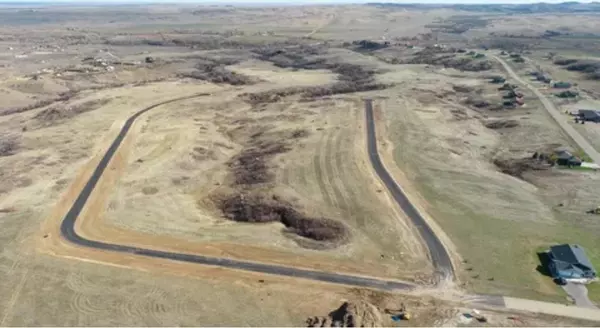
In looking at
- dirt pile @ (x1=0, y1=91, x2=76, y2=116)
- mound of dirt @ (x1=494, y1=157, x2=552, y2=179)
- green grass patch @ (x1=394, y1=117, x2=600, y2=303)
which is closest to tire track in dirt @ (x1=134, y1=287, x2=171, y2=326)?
green grass patch @ (x1=394, y1=117, x2=600, y2=303)

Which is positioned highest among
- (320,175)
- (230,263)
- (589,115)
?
(589,115)

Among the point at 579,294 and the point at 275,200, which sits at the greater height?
the point at 275,200

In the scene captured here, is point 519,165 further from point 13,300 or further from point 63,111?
point 63,111

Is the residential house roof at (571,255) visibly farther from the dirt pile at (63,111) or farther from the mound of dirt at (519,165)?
the dirt pile at (63,111)

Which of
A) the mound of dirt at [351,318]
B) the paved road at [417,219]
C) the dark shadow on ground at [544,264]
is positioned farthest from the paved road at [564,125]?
the mound of dirt at [351,318]

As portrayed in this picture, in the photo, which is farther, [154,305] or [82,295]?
[82,295]

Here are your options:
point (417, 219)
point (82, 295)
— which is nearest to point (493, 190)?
point (417, 219)
